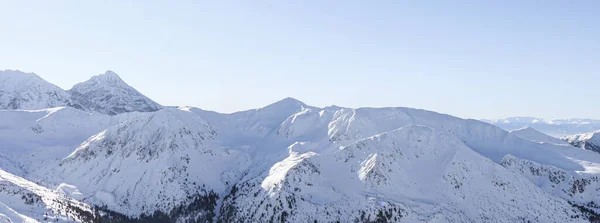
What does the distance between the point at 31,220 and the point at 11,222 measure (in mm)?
13123

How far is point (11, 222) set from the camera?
613ft

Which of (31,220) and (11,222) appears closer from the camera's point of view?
(11,222)

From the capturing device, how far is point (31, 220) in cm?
19975
